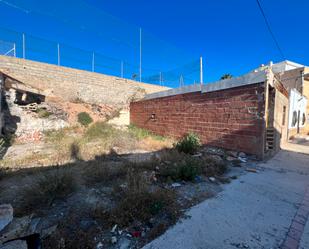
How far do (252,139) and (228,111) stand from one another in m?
1.22

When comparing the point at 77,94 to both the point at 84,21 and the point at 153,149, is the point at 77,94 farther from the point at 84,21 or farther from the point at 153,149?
the point at 153,149

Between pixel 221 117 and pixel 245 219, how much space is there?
4.23 m

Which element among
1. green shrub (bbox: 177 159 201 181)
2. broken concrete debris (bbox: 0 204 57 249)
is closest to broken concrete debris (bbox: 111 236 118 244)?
broken concrete debris (bbox: 0 204 57 249)

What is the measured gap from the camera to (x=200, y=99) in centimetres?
671

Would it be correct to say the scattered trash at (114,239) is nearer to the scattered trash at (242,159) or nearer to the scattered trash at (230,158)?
the scattered trash at (230,158)

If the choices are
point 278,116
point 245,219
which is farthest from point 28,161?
point 278,116

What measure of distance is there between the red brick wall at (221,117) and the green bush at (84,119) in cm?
403

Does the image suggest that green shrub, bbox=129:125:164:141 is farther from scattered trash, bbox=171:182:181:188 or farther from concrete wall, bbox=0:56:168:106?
scattered trash, bbox=171:182:181:188

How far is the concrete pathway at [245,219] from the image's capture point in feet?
5.78

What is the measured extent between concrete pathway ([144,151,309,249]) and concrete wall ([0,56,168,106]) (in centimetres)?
942

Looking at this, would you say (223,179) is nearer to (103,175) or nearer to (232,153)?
(232,153)

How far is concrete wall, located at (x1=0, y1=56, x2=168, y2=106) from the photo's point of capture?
Answer: 867cm

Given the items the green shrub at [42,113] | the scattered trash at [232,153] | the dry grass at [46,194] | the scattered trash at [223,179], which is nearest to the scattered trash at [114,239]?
the dry grass at [46,194]

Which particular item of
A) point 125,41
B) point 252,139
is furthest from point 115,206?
point 125,41
